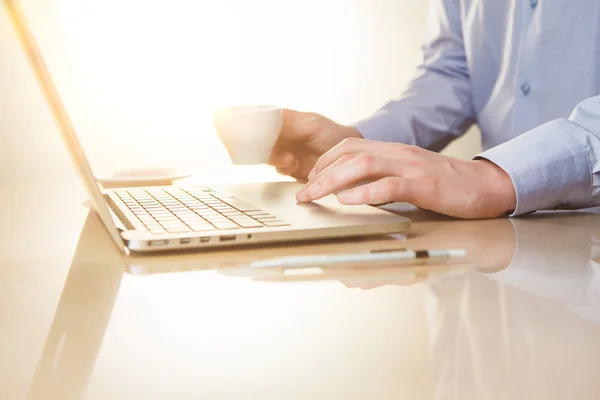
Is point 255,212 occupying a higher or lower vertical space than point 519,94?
lower

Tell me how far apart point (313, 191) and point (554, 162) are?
0.31m

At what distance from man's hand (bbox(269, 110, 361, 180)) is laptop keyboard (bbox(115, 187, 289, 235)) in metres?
0.26

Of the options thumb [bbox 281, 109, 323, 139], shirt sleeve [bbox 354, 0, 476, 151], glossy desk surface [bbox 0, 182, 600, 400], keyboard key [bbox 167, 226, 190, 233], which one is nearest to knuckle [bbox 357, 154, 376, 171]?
glossy desk surface [bbox 0, 182, 600, 400]

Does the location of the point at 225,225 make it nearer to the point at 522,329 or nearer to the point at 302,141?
the point at 522,329

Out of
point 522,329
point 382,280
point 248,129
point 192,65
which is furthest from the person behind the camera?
point 192,65

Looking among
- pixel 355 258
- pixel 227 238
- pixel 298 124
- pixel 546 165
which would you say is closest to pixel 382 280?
pixel 355 258

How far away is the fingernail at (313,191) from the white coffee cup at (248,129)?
0.24 metres

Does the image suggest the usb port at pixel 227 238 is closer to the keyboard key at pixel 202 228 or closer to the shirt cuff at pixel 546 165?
the keyboard key at pixel 202 228

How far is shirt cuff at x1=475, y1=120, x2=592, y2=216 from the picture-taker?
92 cm

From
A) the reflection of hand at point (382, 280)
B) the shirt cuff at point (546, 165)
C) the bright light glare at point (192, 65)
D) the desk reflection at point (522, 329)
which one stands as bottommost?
the bright light glare at point (192, 65)

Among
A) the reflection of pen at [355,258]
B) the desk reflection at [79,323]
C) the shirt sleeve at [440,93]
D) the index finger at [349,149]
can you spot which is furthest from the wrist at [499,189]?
the shirt sleeve at [440,93]

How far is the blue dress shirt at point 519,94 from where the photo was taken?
3.07 ft

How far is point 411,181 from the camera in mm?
862

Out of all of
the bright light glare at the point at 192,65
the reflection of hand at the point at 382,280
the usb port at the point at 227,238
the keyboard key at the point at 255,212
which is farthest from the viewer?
the bright light glare at the point at 192,65
